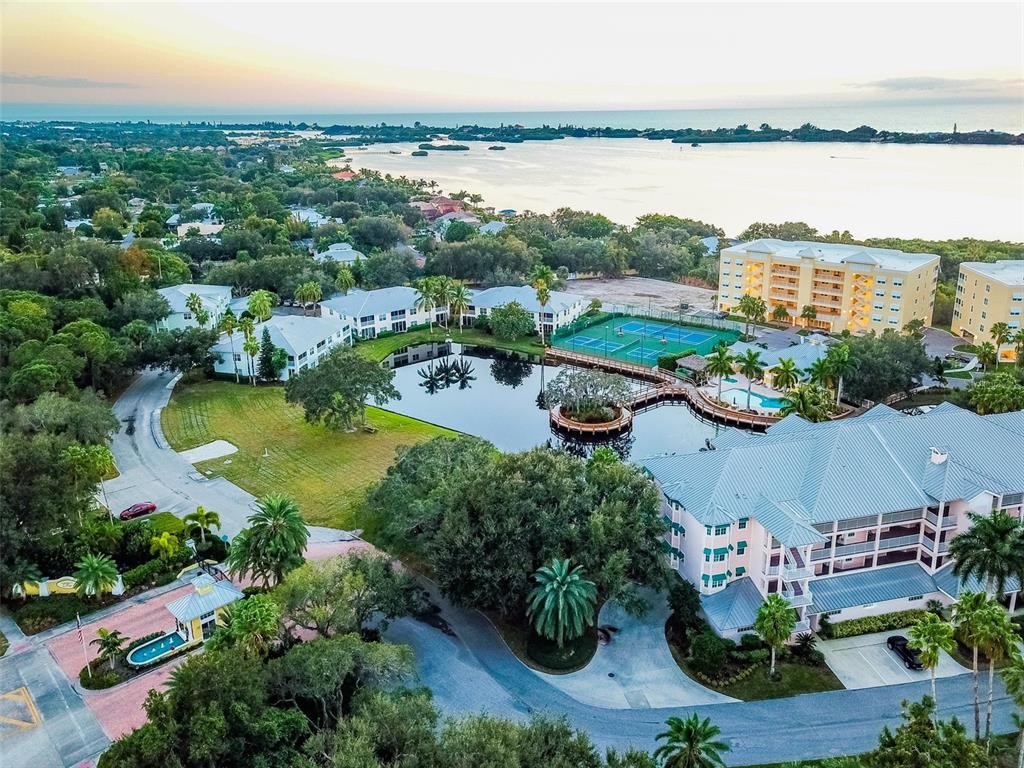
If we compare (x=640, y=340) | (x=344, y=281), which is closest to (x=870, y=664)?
(x=640, y=340)

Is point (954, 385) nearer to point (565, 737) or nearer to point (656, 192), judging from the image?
point (565, 737)

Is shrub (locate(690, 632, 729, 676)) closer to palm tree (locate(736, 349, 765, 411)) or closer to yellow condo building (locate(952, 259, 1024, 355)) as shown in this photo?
palm tree (locate(736, 349, 765, 411))

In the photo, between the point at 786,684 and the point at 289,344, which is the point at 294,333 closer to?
the point at 289,344

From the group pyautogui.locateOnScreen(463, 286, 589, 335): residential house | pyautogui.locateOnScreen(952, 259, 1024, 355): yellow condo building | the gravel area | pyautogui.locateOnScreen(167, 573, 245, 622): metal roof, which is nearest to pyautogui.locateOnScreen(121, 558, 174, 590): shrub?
pyautogui.locateOnScreen(167, 573, 245, 622): metal roof

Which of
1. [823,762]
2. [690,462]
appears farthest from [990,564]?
[690,462]

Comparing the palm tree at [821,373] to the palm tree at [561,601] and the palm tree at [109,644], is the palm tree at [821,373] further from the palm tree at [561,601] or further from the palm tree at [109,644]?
the palm tree at [109,644]
